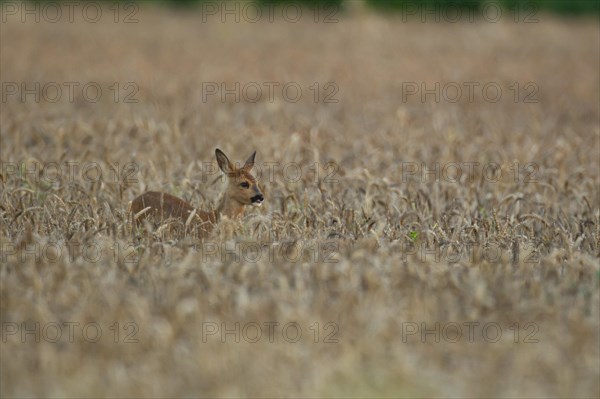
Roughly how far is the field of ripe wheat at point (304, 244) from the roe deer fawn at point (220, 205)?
0.87 ft

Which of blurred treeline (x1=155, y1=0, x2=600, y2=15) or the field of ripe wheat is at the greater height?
blurred treeline (x1=155, y1=0, x2=600, y2=15)

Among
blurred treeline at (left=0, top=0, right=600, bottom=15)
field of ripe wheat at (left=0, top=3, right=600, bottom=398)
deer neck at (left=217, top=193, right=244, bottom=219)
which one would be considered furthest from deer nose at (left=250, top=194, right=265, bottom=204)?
blurred treeline at (left=0, top=0, right=600, bottom=15)

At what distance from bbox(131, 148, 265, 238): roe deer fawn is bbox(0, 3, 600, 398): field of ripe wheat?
0.27 m

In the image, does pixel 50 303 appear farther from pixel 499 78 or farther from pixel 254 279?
pixel 499 78

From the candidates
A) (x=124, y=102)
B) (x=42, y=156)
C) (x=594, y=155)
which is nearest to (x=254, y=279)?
(x=42, y=156)

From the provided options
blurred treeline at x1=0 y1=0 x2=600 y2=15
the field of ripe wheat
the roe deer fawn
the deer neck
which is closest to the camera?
the field of ripe wheat

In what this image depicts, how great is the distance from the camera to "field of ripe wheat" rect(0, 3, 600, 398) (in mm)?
5391

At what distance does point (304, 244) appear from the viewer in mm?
7250

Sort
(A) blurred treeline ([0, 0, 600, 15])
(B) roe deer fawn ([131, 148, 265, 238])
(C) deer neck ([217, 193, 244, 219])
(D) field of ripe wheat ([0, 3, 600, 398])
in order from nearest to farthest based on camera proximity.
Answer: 1. (D) field of ripe wheat ([0, 3, 600, 398])
2. (B) roe deer fawn ([131, 148, 265, 238])
3. (C) deer neck ([217, 193, 244, 219])
4. (A) blurred treeline ([0, 0, 600, 15])

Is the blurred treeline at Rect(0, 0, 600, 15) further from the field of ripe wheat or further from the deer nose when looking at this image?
the deer nose

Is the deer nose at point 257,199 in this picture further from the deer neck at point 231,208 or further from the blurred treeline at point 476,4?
the blurred treeline at point 476,4

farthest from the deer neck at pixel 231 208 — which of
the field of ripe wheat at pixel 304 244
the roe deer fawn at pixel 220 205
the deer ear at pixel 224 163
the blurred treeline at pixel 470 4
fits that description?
the blurred treeline at pixel 470 4

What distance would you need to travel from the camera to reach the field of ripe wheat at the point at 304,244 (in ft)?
17.7

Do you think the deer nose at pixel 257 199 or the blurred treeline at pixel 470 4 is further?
the blurred treeline at pixel 470 4
